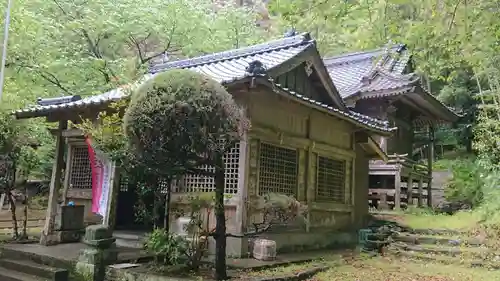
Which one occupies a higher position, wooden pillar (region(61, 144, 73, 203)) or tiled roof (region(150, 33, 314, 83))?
tiled roof (region(150, 33, 314, 83))

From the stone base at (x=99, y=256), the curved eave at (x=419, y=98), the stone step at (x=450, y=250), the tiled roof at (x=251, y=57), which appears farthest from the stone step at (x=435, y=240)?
the stone base at (x=99, y=256)

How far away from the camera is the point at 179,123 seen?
648cm

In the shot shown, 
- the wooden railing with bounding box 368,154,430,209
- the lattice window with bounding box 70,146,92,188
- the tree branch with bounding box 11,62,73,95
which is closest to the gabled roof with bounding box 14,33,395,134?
the lattice window with bounding box 70,146,92,188

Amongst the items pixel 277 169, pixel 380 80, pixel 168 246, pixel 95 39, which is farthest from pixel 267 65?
pixel 95 39

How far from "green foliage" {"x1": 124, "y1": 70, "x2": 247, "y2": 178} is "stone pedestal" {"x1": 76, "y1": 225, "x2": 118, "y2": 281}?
2175mm

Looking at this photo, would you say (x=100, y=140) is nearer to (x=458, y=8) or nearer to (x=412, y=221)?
(x=458, y=8)

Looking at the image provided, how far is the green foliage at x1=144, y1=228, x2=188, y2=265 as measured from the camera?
769 centimetres

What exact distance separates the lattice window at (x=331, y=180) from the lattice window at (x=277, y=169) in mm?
1176

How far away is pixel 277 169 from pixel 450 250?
16.9ft

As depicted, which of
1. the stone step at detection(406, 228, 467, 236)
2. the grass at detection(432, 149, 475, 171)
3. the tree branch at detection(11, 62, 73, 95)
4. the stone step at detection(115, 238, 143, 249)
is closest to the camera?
the stone step at detection(115, 238, 143, 249)

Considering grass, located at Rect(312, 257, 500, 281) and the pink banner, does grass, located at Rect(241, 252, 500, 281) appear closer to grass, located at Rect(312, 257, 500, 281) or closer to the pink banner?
grass, located at Rect(312, 257, 500, 281)

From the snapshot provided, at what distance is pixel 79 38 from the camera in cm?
1845

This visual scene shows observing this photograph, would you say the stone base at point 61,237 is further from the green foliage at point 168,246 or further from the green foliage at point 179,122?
the green foliage at point 179,122

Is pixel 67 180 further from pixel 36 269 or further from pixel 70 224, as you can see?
pixel 36 269
